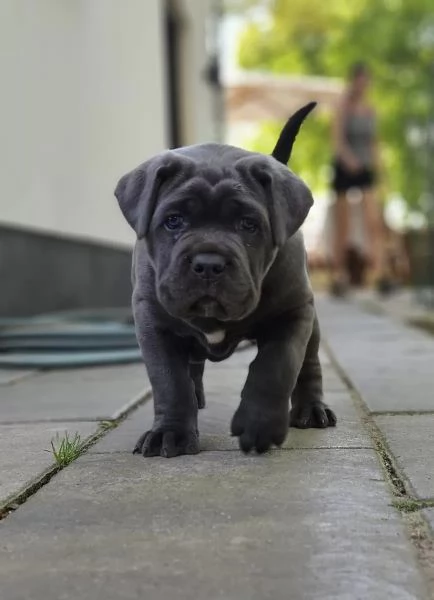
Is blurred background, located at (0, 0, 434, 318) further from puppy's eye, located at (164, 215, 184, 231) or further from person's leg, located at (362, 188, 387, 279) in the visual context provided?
puppy's eye, located at (164, 215, 184, 231)

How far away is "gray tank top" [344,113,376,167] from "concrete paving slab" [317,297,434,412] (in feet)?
11.4

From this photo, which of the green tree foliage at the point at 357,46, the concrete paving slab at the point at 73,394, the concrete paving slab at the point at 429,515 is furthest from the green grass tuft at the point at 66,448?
the green tree foliage at the point at 357,46

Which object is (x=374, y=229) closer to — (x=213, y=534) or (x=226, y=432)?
(x=226, y=432)

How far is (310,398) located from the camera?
2906 millimetres

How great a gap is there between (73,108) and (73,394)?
15.8 ft

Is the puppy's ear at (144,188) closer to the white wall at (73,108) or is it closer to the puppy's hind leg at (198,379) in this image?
the puppy's hind leg at (198,379)

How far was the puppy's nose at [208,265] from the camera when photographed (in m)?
2.29

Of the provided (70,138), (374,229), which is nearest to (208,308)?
(70,138)

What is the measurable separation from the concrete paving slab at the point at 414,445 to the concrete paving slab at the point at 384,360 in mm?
218

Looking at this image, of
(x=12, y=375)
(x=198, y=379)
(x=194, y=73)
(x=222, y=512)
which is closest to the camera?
(x=222, y=512)

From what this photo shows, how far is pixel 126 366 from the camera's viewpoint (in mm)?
4645

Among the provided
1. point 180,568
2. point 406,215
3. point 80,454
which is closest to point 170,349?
point 80,454

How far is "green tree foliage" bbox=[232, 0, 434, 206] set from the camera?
22.2m

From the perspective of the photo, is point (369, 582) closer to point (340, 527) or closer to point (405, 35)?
point (340, 527)
